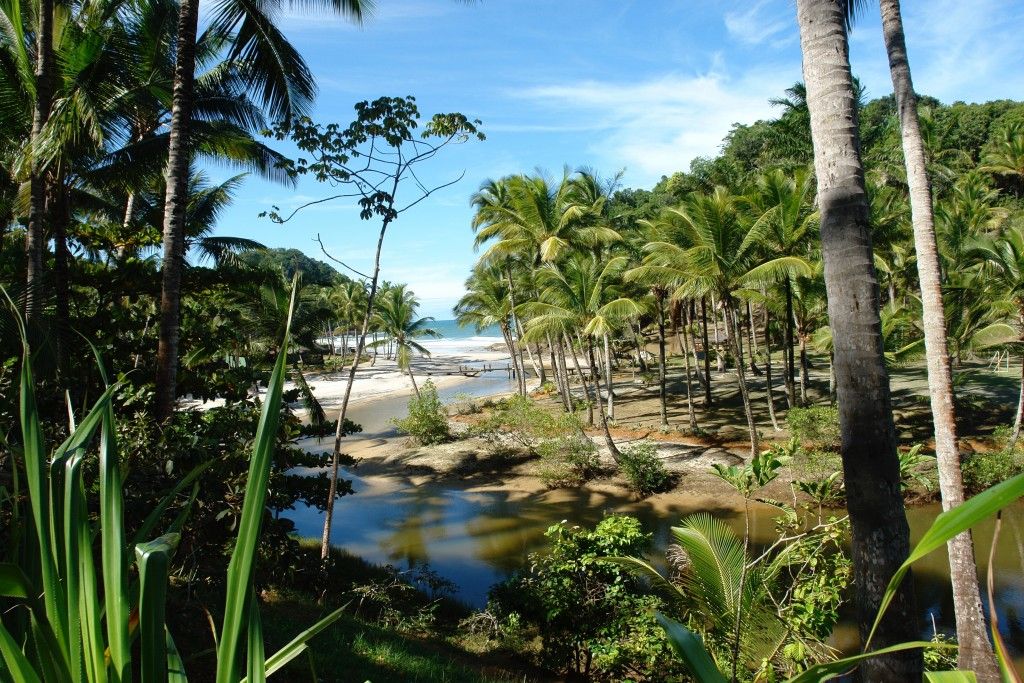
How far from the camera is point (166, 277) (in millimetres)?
7238

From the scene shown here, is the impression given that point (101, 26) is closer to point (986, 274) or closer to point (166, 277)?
point (166, 277)

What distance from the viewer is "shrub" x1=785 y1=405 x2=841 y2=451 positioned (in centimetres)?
1606

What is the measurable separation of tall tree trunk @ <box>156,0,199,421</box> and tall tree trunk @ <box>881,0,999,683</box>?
800 centimetres

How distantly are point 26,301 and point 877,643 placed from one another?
8263 millimetres

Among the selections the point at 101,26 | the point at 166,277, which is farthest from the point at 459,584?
the point at 101,26

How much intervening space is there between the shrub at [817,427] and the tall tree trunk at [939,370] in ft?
33.0

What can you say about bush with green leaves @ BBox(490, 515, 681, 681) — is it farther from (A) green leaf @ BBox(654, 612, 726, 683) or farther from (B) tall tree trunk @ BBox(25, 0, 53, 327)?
(A) green leaf @ BBox(654, 612, 726, 683)

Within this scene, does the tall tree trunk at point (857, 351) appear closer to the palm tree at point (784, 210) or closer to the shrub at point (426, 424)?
the palm tree at point (784, 210)

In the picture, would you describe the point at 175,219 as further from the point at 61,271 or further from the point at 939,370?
the point at 939,370

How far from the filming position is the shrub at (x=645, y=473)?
1673cm

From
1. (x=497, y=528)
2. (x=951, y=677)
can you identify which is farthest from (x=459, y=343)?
(x=951, y=677)

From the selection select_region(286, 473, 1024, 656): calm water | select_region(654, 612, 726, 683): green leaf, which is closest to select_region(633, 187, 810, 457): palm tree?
select_region(286, 473, 1024, 656): calm water

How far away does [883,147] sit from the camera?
33.7 metres

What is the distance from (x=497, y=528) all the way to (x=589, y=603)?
753 centimetres
